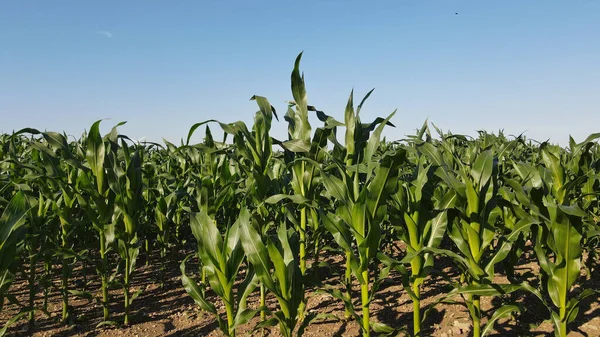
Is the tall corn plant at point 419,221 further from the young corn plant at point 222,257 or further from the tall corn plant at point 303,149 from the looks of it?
the young corn plant at point 222,257

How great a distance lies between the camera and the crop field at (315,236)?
8.71 feet

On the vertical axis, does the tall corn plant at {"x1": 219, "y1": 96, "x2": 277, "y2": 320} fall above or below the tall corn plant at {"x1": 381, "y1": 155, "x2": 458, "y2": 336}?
above

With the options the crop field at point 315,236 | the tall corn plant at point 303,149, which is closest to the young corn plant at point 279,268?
the crop field at point 315,236

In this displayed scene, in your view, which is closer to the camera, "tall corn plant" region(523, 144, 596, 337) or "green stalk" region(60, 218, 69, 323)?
"tall corn plant" region(523, 144, 596, 337)

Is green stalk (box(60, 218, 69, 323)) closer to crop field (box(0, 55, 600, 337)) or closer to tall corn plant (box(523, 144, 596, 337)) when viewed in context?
crop field (box(0, 55, 600, 337))

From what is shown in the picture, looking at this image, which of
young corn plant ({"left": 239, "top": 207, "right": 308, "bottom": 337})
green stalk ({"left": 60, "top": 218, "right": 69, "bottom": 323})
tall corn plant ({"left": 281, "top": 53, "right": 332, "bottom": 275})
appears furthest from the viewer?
green stalk ({"left": 60, "top": 218, "right": 69, "bottom": 323})

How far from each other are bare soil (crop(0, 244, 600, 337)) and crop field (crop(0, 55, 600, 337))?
0.02m

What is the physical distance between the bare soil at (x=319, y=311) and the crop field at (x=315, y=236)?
0.02m

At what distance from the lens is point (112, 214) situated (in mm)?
3697

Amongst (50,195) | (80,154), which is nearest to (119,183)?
(50,195)

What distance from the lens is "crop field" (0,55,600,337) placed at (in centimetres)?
266

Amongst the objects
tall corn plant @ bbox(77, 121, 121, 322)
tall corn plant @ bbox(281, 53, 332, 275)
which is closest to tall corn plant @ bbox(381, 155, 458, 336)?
tall corn plant @ bbox(281, 53, 332, 275)

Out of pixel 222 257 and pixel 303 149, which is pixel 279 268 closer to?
pixel 222 257

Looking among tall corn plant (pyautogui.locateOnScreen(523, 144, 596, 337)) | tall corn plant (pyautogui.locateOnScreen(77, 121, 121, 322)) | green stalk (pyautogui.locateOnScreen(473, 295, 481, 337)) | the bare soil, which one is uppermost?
tall corn plant (pyautogui.locateOnScreen(77, 121, 121, 322))
